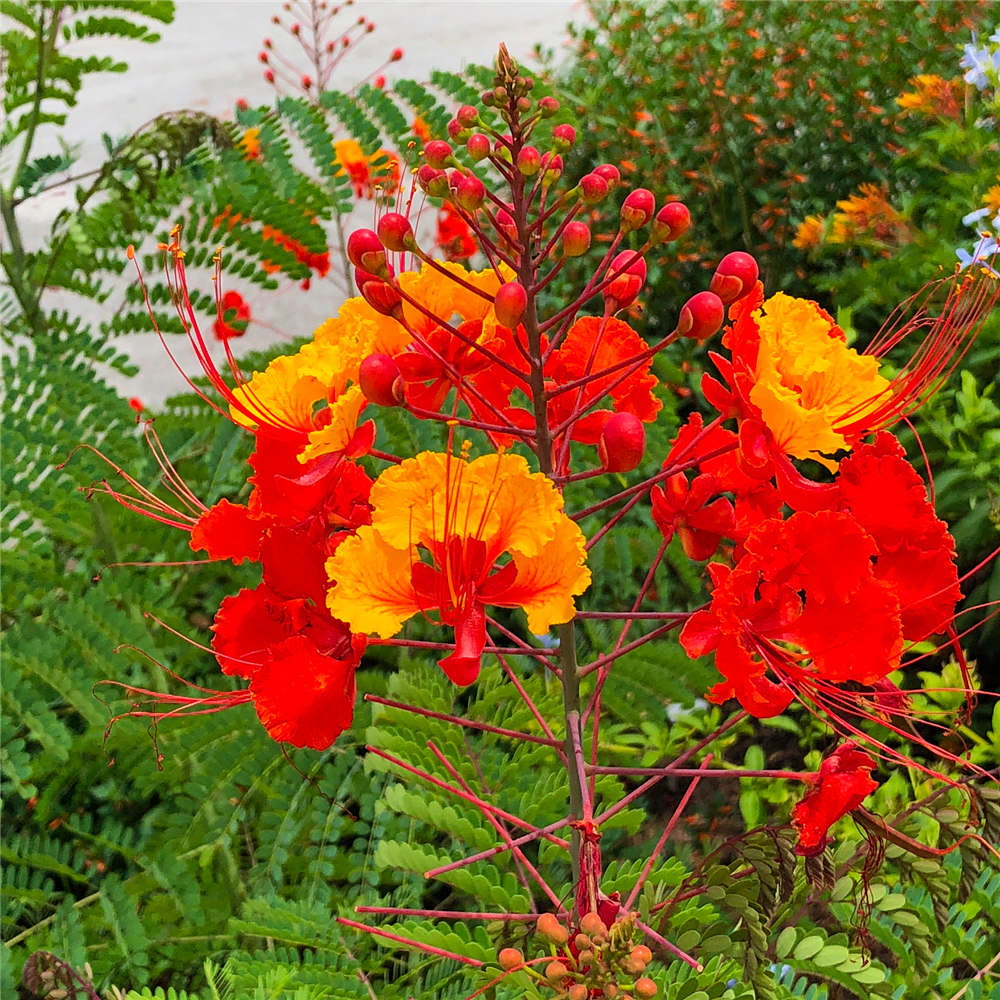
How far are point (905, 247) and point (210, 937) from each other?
2.21 m

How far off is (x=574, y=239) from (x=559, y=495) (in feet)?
0.75

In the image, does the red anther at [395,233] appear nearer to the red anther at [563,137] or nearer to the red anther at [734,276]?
the red anther at [563,137]

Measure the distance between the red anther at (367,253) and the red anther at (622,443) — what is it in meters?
0.24

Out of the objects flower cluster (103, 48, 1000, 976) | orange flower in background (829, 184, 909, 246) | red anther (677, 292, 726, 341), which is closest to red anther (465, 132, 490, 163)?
flower cluster (103, 48, 1000, 976)

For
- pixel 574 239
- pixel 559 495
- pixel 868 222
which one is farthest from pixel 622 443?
pixel 868 222

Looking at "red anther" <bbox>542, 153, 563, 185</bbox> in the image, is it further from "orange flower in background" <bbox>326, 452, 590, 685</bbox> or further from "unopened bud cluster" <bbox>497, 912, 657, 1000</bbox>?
"unopened bud cluster" <bbox>497, 912, 657, 1000</bbox>

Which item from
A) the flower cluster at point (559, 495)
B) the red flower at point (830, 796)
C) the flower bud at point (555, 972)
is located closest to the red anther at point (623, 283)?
the flower cluster at point (559, 495)

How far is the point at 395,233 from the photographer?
0.84 meters

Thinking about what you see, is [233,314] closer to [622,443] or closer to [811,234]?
[811,234]

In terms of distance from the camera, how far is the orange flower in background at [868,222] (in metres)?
2.55

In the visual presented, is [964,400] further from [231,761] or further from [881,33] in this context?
[881,33]

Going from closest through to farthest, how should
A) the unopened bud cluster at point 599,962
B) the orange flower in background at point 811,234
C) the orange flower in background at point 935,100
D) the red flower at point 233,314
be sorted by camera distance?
1. the unopened bud cluster at point 599,962
2. the red flower at point 233,314
3. the orange flower in background at point 935,100
4. the orange flower in background at point 811,234

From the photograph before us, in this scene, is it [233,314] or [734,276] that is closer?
[734,276]

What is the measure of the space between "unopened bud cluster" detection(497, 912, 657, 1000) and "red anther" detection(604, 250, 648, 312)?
53 cm
